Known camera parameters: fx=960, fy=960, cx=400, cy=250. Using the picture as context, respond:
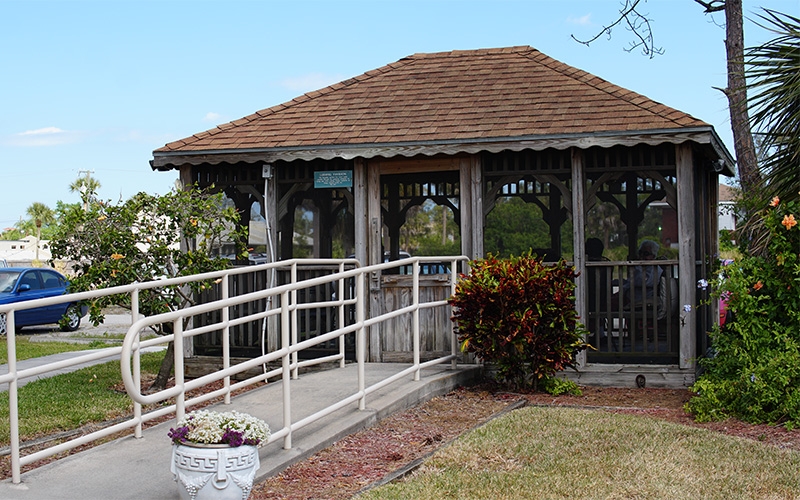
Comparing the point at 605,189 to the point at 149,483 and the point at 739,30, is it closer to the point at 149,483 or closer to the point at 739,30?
Answer: the point at 739,30

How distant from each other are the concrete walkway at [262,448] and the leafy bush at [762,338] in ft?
8.70

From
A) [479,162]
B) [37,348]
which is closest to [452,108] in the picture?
[479,162]

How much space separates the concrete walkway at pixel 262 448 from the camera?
5.71 meters

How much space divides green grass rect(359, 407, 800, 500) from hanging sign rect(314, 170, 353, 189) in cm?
444

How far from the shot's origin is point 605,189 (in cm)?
1465

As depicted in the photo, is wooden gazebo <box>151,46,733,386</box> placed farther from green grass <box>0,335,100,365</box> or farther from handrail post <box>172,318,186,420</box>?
green grass <box>0,335,100,365</box>

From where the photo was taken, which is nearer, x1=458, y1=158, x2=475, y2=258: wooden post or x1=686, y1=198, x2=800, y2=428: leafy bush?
x1=686, y1=198, x2=800, y2=428: leafy bush

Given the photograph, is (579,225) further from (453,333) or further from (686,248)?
(453,333)

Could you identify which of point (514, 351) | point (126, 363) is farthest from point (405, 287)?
point (126, 363)

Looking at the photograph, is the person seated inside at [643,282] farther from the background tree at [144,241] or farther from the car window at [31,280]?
the car window at [31,280]

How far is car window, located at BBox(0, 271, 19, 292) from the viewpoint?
2084 centimetres

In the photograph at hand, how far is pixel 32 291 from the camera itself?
69.7ft

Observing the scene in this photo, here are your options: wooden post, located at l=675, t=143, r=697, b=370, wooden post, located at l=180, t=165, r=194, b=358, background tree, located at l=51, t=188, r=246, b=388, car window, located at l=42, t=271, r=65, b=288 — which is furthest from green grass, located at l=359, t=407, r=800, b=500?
car window, located at l=42, t=271, r=65, b=288

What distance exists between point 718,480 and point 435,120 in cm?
643
